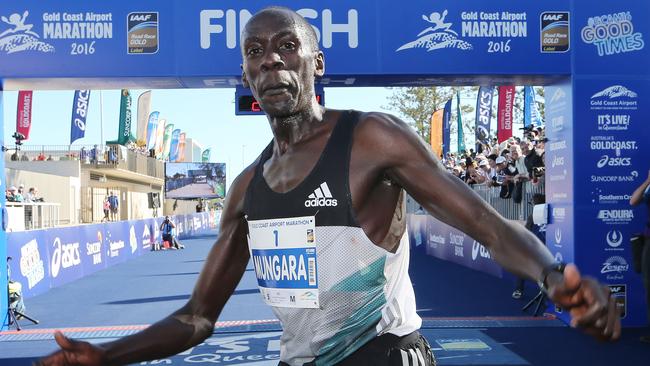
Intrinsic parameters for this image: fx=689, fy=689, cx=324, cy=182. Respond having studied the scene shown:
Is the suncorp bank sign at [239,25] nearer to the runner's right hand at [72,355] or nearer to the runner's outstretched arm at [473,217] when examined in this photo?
the runner's outstretched arm at [473,217]

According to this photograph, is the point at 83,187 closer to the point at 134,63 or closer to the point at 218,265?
the point at 134,63

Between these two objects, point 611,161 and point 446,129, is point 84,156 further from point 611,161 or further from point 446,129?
Answer: point 611,161

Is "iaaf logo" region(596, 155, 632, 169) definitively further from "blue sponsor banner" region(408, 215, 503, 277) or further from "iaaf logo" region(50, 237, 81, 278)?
"iaaf logo" region(50, 237, 81, 278)

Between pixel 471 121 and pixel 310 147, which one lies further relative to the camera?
pixel 471 121

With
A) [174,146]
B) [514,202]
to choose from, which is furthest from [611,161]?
[174,146]

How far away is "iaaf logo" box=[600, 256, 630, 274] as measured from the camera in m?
7.70

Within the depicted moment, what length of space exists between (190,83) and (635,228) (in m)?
5.28

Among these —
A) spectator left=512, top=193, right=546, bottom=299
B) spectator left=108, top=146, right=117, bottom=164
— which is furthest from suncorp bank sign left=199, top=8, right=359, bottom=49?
spectator left=108, top=146, right=117, bottom=164

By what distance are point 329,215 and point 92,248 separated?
590 inches

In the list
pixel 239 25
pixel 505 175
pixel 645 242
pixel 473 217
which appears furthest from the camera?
pixel 505 175

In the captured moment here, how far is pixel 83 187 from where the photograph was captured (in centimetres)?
3672

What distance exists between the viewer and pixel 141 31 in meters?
7.56

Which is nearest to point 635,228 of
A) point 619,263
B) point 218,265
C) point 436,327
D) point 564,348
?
point 619,263

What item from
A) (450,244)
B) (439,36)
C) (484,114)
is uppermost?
(484,114)
